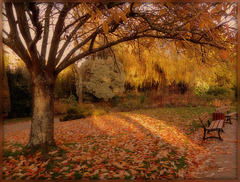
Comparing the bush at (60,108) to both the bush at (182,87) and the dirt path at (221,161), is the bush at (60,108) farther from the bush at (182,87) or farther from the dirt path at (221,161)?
the dirt path at (221,161)

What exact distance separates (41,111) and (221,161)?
461 centimetres

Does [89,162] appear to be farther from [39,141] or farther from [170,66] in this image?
[170,66]

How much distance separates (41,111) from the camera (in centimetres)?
426

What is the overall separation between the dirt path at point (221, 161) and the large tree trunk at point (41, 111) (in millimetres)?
3696

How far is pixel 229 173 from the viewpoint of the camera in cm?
352

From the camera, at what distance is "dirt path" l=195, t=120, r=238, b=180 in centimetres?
349

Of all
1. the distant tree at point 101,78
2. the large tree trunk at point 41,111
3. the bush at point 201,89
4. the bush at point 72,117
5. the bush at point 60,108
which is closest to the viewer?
the large tree trunk at point 41,111

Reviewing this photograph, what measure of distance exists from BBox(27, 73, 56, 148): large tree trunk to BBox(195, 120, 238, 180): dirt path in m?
3.70

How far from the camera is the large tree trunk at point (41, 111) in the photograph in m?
4.26

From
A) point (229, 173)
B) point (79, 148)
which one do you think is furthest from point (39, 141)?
point (229, 173)

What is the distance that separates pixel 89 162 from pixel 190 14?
389 cm

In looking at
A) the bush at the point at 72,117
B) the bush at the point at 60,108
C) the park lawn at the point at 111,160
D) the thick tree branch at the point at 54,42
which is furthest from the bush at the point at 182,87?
the thick tree branch at the point at 54,42

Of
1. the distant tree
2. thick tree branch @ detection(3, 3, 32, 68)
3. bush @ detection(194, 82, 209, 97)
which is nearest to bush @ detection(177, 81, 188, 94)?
bush @ detection(194, 82, 209, 97)

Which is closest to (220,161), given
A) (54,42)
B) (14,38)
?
(54,42)
